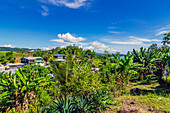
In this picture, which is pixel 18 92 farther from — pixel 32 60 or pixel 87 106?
pixel 32 60

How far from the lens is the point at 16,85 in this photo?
4.86m

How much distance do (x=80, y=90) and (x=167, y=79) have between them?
22.1ft

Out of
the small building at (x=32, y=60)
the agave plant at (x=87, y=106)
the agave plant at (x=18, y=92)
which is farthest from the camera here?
the small building at (x=32, y=60)

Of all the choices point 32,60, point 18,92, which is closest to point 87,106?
point 18,92

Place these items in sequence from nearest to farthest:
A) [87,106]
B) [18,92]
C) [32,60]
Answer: [87,106]
[18,92]
[32,60]

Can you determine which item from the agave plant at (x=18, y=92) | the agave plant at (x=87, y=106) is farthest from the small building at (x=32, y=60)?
the agave plant at (x=87, y=106)

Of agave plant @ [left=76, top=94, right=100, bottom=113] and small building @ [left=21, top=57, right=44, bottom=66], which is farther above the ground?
agave plant @ [left=76, top=94, right=100, bottom=113]

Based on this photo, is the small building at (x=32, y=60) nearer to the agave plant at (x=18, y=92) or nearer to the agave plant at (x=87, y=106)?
the agave plant at (x=18, y=92)

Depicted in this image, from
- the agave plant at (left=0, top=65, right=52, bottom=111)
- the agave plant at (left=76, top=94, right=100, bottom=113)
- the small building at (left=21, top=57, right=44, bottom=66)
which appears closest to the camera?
the agave plant at (left=76, top=94, right=100, bottom=113)

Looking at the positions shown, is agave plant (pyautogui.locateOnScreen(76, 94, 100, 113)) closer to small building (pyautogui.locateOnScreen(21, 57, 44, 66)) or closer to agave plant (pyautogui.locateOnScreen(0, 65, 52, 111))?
agave plant (pyautogui.locateOnScreen(0, 65, 52, 111))

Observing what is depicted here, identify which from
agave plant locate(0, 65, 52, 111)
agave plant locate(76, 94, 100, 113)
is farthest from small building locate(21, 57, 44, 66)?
agave plant locate(76, 94, 100, 113)

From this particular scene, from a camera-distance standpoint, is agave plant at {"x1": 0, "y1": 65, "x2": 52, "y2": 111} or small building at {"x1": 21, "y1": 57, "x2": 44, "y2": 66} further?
small building at {"x1": 21, "y1": 57, "x2": 44, "y2": 66}

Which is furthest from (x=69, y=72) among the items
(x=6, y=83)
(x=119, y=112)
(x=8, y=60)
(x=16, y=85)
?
(x=8, y=60)

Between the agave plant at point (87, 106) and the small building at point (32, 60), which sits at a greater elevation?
the agave plant at point (87, 106)
